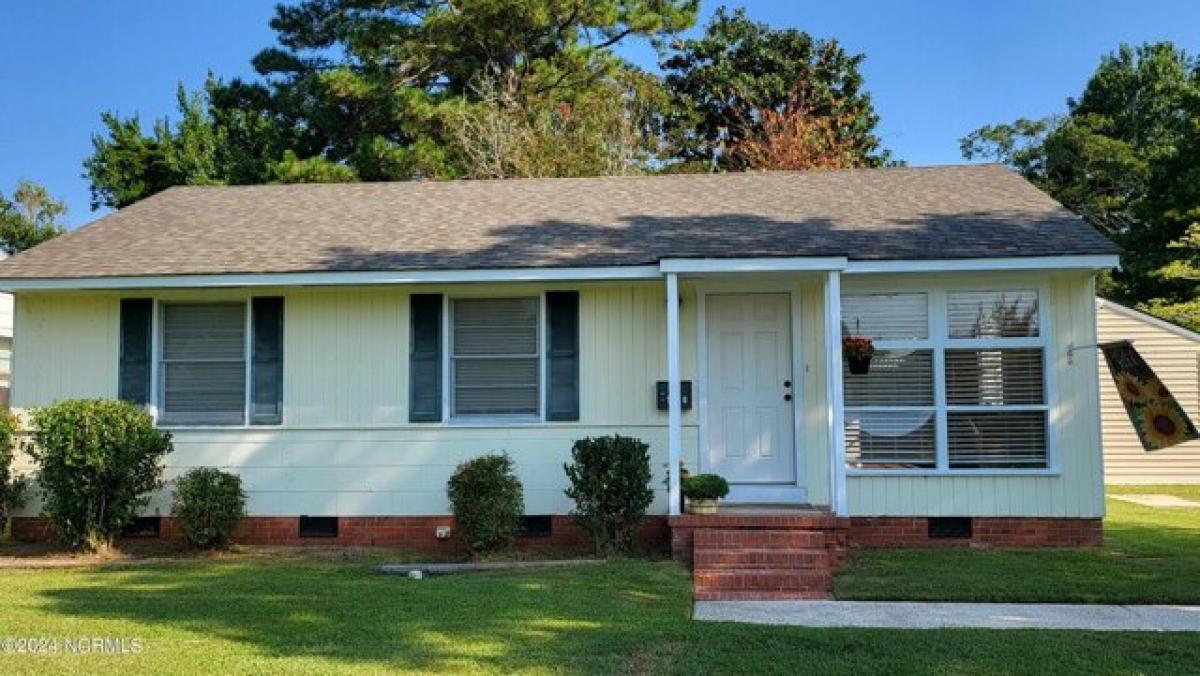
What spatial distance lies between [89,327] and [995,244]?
9.13m

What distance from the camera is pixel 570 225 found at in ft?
34.7

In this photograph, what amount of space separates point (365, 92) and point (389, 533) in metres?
16.1

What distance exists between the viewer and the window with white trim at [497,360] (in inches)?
382

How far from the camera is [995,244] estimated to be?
905 cm

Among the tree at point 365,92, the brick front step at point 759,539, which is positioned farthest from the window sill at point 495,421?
the tree at point 365,92

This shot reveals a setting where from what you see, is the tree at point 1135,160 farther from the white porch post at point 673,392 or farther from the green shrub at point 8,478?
the green shrub at point 8,478

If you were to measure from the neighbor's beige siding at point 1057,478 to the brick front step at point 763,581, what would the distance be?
1869 millimetres

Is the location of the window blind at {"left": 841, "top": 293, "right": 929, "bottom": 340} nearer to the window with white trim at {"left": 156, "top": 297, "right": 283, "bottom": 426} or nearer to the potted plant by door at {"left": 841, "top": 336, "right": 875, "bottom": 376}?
the potted plant by door at {"left": 841, "top": 336, "right": 875, "bottom": 376}

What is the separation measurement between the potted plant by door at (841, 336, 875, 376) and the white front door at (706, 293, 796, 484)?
0.62 metres

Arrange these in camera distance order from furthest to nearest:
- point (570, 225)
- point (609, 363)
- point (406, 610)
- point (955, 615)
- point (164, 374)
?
point (570, 225), point (164, 374), point (609, 363), point (955, 615), point (406, 610)

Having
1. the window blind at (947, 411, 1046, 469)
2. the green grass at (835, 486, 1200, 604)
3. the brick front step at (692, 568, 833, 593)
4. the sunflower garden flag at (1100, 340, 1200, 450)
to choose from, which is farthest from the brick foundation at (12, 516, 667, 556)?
the sunflower garden flag at (1100, 340, 1200, 450)

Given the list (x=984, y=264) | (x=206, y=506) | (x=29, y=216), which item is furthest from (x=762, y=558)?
(x=29, y=216)

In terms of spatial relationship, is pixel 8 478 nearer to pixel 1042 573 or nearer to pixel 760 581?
pixel 760 581

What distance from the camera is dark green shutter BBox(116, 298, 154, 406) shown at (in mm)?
9812
